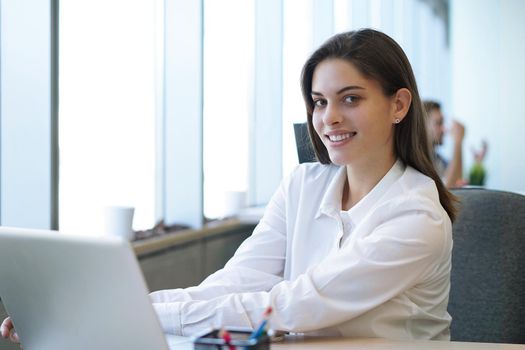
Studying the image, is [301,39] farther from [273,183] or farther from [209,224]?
[209,224]

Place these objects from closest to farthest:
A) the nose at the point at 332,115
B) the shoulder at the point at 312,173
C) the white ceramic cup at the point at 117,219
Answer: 1. the nose at the point at 332,115
2. the shoulder at the point at 312,173
3. the white ceramic cup at the point at 117,219

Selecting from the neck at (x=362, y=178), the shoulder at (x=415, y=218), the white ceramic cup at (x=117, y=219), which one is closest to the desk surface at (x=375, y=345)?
the shoulder at (x=415, y=218)

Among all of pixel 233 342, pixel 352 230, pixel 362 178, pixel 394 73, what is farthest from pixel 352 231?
pixel 233 342

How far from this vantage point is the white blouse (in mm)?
1575

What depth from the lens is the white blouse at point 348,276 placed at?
158 cm

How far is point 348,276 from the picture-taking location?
158 cm

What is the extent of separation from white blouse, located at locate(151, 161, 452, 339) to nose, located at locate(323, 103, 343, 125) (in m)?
0.17

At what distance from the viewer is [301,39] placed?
15.9ft

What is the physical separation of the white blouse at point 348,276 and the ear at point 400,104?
0.35 feet

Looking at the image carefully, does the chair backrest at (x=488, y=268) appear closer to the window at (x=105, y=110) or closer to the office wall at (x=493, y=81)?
the window at (x=105, y=110)

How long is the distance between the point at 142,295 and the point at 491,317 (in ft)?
3.88

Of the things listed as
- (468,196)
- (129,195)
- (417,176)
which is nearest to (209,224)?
(129,195)

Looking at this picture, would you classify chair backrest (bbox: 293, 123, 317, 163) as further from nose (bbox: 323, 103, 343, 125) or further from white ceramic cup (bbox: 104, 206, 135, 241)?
white ceramic cup (bbox: 104, 206, 135, 241)

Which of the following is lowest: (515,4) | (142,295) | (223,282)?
(223,282)
